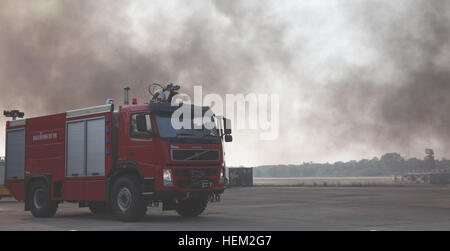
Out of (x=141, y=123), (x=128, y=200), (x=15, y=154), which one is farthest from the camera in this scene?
(x=15, y=154)

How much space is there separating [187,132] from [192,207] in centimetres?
295

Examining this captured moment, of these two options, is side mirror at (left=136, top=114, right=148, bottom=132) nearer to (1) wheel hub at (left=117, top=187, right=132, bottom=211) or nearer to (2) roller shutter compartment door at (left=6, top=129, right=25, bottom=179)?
(1) wheel hub at (left=117, top=187, right=132, bottom=211)

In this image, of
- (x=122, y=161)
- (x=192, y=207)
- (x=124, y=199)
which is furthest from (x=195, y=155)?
(x=192, y=207)

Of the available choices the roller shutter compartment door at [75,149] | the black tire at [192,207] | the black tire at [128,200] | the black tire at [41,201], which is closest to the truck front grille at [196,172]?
the black tire at [128,200]

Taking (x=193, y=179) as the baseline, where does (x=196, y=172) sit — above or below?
above

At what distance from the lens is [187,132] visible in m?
13.8

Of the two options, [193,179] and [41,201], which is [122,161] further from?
[41,201]

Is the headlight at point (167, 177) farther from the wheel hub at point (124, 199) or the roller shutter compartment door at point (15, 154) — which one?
the roller shutter compartment door at point (15, 154)

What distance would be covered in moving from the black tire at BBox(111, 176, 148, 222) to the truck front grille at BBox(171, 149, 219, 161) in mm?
1381

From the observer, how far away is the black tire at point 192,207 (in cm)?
1554


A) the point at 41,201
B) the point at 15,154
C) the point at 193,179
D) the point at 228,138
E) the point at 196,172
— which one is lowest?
the point at 41,201

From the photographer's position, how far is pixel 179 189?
525 inches
